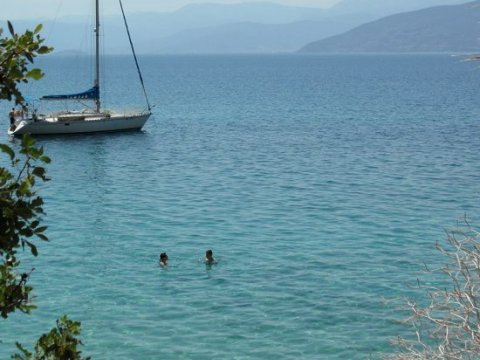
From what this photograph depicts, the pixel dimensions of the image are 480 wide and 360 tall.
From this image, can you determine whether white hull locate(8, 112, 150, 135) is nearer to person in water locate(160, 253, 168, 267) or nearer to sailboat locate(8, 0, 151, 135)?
sailboat locate(8, 0, 151, 135)

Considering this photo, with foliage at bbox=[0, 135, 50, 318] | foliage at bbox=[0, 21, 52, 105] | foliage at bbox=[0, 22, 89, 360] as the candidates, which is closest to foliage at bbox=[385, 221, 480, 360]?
foliage at bbox=[0, 22, 89, 360]

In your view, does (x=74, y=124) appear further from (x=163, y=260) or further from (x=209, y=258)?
(x=209, y=258)

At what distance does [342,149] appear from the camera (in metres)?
57.2

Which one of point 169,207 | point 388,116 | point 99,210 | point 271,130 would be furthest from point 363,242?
point 388,116

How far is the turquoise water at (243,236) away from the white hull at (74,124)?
32.2 inches

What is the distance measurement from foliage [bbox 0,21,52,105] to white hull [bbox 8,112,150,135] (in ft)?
181

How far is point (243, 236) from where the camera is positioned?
103 feet

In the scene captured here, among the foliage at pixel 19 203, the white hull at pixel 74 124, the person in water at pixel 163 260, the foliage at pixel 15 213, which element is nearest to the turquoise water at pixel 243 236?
the person in water at pixel 163 260

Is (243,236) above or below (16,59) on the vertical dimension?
below

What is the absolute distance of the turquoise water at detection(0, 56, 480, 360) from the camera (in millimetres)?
21453

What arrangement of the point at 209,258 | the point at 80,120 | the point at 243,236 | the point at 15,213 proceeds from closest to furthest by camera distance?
the point at 15,213
the point at 209,258
the point at 243,236
the point at 80,120

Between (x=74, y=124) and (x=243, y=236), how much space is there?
34.5 metres

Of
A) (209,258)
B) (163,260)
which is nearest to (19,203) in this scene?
(163,260)

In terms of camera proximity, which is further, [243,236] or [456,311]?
[243,236]
